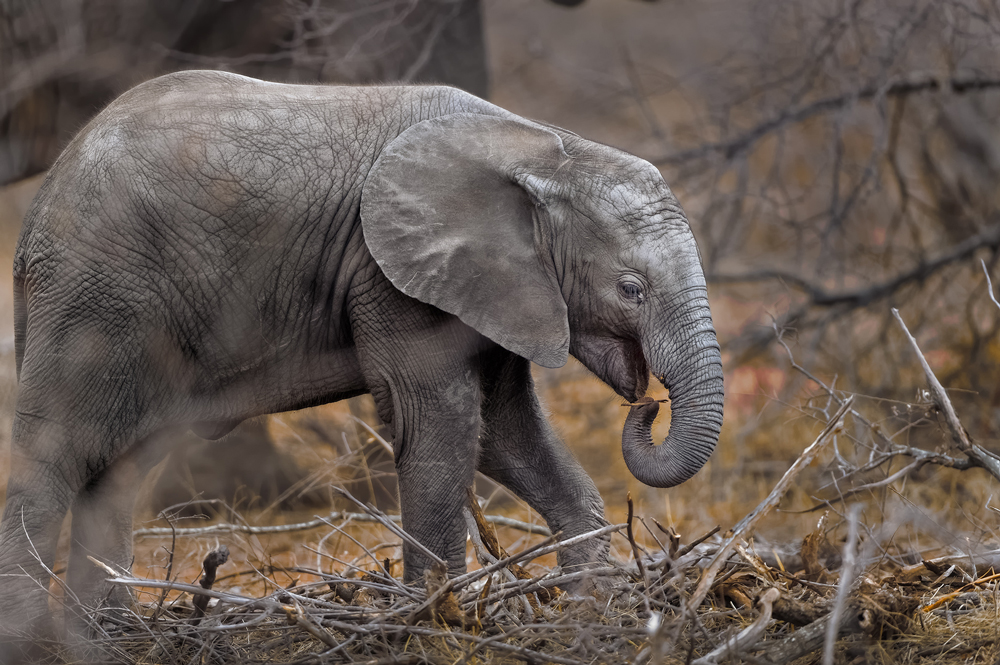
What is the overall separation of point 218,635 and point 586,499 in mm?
1389

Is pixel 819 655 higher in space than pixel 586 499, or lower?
higher

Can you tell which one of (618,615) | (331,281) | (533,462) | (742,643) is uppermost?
(331,281)

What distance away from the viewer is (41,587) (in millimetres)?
3176

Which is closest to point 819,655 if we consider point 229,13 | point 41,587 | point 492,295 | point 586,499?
point 586,499

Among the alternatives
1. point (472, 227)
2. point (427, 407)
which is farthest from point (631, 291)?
point (427, 407)

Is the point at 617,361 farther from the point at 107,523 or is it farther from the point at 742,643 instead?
the point at 107,523

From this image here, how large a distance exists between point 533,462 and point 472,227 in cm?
97

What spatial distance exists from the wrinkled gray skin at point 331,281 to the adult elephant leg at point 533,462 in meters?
0.33

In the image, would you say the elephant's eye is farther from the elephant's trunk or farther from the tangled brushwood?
the tangled brushwood

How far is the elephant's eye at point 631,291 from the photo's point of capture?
3.23 meters

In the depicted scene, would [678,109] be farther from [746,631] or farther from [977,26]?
[746,631]

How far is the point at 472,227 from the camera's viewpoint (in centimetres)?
333

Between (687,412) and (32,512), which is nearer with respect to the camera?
(687,412)

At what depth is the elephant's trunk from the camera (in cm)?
306
